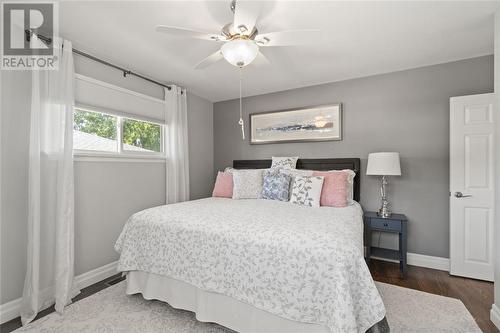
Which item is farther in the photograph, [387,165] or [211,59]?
[387,165]

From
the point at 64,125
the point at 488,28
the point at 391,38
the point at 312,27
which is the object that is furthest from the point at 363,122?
the point at 64,125

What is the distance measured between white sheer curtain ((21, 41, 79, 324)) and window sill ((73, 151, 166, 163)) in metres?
0.24

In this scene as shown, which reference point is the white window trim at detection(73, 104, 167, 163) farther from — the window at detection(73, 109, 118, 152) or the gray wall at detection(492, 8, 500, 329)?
the gray wall at detection(492, 8, 500, 329)

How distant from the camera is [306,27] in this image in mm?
2107

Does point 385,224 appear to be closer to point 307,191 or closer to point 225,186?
point 307,191

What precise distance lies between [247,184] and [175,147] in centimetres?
123

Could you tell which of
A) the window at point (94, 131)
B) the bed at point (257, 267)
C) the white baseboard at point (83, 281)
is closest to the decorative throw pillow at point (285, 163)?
the bed at point (257, 267)

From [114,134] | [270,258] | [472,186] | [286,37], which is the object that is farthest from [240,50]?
[472,186]

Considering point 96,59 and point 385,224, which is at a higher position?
point 96,59

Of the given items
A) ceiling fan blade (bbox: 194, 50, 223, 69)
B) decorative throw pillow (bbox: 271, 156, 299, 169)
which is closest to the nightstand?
decorative throw pillow (bbox: 271, 156, 299, 169)

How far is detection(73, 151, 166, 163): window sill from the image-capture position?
2.50m

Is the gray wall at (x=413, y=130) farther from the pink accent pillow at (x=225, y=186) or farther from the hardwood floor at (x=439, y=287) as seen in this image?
the pink accent pillow at (x=225, y=186)

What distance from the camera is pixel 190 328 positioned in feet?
5.99

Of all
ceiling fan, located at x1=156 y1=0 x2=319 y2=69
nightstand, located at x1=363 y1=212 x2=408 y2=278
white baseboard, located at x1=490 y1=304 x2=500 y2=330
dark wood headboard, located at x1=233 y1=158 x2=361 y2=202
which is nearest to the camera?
ceiling fan, located at x1=156 y1=0 x2=319 y2=69
